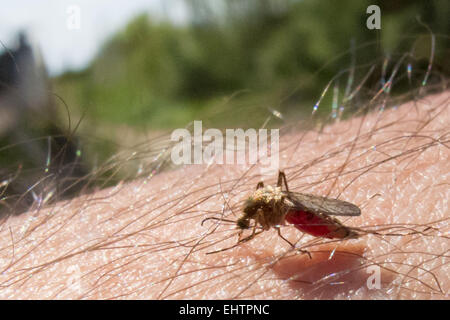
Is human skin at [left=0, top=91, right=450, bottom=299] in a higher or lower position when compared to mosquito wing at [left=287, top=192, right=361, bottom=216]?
lower

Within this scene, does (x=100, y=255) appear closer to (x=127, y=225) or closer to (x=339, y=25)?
(x=127, y=225)

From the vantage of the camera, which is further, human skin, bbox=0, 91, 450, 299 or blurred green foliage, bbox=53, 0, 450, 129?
blurred green foliage, bbox=53, 0, 450, 129

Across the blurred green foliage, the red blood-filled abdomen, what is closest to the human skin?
the red blood-filled abdomen

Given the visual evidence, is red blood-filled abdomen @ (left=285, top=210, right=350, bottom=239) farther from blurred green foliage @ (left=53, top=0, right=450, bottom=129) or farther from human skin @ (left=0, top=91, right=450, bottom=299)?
blurred green foliage @ (left=53, top=0, right=450, bottom=129)

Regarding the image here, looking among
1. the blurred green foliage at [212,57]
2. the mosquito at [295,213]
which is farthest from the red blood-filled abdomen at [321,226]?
the blurred green foliage at [212,57]

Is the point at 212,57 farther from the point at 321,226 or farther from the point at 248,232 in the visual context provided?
the point at 321,226
